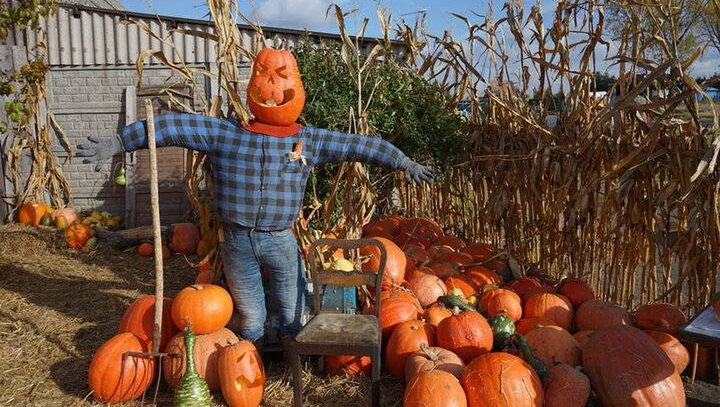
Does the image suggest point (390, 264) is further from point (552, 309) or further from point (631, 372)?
point (631, 372)

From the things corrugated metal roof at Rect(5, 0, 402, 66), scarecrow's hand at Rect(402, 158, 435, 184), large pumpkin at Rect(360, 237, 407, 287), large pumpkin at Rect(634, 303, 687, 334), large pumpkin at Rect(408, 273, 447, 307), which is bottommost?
large pumpkin at Rect(634, 303, 687, 334)

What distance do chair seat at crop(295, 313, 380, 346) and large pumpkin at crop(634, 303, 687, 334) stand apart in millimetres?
1824

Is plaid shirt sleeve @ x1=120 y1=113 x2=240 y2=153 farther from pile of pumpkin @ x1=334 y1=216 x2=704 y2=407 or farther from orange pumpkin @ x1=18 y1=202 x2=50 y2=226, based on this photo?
orange pumpkin @ x1=18 y1=202 x2=50 y2=226

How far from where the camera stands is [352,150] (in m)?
3.26

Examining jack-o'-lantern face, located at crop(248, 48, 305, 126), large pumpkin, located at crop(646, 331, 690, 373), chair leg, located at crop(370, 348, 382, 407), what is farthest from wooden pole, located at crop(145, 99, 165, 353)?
large pumpkin, located at crop(646, 331, 690, 373)

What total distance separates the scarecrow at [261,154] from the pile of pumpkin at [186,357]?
0.88 ft

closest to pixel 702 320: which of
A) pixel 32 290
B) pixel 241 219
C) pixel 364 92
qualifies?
A: pixel 241 219

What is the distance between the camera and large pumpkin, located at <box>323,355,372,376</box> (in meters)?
3.33

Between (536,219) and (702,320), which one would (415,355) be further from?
(536,219)

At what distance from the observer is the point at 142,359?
9.95 ft

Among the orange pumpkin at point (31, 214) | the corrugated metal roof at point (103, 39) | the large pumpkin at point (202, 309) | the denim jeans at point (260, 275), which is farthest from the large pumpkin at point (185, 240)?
the large pumpkin at point (202, 309)

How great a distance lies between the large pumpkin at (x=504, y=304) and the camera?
12.4ft

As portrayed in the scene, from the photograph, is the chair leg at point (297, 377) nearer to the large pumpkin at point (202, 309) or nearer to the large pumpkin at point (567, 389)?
the large pumpkin at point (202, 309)

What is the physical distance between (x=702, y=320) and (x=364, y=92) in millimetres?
2782
